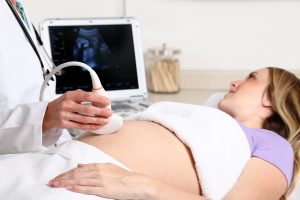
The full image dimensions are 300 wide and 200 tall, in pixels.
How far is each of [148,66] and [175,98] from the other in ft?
0.77

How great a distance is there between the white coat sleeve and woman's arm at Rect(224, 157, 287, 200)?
0.49m

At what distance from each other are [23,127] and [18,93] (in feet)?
0.66

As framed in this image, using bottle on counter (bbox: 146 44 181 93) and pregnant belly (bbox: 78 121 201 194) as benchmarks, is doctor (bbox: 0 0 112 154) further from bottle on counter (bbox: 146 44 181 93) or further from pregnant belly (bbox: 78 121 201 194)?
bottle on counter (bbox: 146 44 181 93)

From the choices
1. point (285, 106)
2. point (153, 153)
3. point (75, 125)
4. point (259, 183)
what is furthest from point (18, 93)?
point (285, 106)

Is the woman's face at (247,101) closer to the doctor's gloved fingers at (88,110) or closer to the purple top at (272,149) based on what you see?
the purple top at (272,149)

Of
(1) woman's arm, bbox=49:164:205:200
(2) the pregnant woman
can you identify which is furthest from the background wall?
(1) woman's arm, bbox=49:164:205:200

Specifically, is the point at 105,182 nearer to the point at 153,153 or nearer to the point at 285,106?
the point at 153,153

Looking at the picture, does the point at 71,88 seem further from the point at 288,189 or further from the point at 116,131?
the point at 288,189

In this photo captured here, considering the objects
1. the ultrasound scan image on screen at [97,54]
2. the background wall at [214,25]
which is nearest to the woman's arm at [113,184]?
the ultrasound scan image on screen at [97,54]

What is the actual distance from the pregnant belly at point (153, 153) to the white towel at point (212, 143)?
1.1 inches

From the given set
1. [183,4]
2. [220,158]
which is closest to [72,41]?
[183,4]

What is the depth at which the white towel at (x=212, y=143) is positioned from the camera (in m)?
1.13

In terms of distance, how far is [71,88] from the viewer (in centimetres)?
194

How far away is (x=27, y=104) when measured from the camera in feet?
3.61
